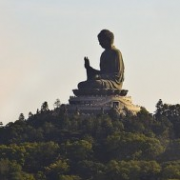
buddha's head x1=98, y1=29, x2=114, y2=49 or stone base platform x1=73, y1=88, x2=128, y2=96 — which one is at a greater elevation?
buddha's head x1=98, y1=29, x2=114, y2=49

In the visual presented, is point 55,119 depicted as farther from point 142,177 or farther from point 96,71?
point 142,177

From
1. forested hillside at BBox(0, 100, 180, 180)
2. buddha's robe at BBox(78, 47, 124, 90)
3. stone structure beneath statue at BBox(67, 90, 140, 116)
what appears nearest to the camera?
forested hillside at BBox(0, 100, 180, 180)

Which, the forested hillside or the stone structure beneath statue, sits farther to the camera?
the stone structure beneath statue

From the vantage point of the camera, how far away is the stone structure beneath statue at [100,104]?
4715 inches

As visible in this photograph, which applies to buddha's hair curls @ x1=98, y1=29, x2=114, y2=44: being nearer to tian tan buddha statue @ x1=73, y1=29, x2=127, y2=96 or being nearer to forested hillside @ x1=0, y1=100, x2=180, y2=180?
tian tan buddha statue @ x1=73, y1=29, x2=127, y2=96

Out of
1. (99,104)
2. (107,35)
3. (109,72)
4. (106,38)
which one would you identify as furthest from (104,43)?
(99,104)

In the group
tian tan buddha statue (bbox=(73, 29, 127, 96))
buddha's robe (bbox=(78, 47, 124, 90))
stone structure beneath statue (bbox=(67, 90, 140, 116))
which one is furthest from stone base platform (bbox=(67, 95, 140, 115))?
buddha's robe (bbox=(78, 47, 124, 90))

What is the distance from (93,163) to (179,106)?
16979 millimetres

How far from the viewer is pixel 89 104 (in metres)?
120

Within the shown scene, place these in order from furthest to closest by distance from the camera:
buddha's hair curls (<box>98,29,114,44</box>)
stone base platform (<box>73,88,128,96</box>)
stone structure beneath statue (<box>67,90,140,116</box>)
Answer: buddha's hair curls (<box>98,29,114,44</box>), stone base platform (<box>73,88,128,96</box>), stone structure beneath statue (<box>67,90,140,116</box>)

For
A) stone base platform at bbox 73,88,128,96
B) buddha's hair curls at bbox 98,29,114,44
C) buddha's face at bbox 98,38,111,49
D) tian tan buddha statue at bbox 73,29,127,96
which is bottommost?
stone base platform at bbox 73,88,128,96

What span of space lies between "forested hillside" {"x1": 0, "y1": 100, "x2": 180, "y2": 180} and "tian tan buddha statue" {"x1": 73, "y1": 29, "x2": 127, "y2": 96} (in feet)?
9.95

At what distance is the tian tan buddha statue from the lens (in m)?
121

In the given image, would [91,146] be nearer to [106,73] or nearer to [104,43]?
[106,73]
